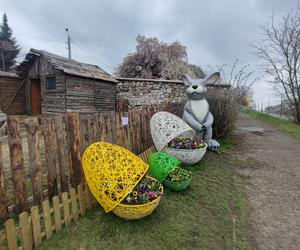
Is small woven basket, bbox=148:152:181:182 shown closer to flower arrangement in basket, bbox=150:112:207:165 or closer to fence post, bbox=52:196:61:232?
flower arrangement in basket, bbox=150:112:207:165

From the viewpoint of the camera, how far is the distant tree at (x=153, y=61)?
63.1ft

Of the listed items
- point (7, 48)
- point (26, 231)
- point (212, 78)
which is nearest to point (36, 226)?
point (26, 231)

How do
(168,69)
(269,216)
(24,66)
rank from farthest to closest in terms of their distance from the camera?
(168,69)
(24,66)
(269,216)

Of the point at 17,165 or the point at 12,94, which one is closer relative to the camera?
the point at 17,165

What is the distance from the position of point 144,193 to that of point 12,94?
527 inches

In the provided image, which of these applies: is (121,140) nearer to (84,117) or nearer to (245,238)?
(84,117)

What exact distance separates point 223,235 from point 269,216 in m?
0.88

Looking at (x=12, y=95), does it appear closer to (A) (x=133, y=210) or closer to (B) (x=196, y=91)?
(B) (x=196, y=91)

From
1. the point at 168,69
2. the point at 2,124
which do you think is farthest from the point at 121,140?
the point at 168,69

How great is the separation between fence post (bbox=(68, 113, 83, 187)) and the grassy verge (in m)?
0.49

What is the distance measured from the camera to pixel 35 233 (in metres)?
2.04

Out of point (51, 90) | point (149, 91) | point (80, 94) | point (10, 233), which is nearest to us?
point (10, 233)

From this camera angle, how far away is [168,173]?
325cm

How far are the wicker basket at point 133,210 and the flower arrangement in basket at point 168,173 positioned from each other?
821 millimetres
